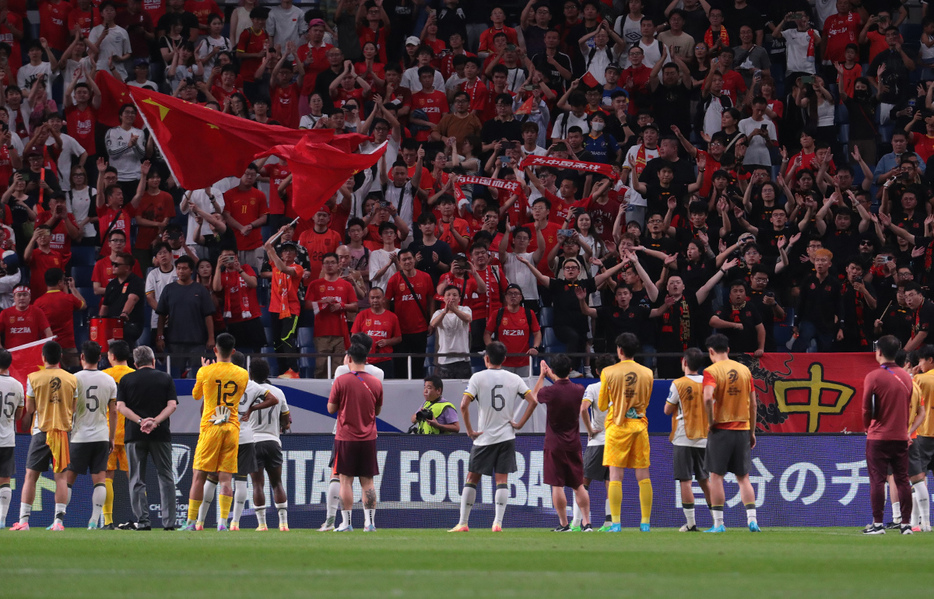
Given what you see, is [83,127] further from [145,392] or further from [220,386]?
[220,386]

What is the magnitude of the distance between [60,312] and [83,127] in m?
4.58

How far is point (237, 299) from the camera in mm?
17609

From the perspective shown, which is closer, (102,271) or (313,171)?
(313,171)

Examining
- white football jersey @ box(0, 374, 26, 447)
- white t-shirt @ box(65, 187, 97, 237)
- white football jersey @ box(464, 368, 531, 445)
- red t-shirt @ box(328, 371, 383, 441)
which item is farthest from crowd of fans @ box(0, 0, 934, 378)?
white football jersey @ box(0, 374, 26, 447)

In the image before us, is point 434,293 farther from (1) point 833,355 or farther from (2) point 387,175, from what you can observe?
(1) point 833,355

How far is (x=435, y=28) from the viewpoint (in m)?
22.8

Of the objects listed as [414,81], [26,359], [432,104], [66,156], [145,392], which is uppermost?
[414,81]

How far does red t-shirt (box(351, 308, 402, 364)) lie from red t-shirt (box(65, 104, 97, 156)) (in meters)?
6.48

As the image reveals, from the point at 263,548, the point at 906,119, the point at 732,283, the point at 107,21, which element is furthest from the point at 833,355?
Result: the point at 107,21

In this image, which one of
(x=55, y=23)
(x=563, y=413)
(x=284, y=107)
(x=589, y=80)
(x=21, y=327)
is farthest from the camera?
(x=589, y=80)

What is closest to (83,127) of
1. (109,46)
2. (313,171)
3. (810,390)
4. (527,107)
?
(109,46)

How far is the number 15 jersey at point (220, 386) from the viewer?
1352cm

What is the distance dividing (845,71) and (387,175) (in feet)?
29.9

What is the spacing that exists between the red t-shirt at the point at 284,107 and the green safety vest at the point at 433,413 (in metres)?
7.26
